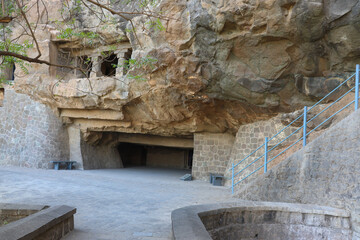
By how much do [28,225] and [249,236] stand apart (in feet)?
10.9

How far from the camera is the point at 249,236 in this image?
4590 mm

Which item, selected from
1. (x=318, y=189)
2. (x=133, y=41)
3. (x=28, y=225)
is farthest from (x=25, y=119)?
(x=318, y=189)

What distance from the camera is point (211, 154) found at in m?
11.8

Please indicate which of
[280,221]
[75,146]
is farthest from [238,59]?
[75,146]

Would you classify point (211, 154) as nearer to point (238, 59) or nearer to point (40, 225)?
point (238, 59)

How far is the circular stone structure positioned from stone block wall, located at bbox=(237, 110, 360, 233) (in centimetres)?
27

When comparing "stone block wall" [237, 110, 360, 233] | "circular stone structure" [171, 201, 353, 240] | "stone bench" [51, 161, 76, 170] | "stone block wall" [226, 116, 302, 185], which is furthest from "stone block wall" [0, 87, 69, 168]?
"circular stone structure" [171, 201, 353, 240]

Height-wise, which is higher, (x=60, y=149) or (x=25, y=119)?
(x=25, y=119)

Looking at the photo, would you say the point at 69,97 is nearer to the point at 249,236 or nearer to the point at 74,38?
the point at 74,38

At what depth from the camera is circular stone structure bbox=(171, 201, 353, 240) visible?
4.41 m

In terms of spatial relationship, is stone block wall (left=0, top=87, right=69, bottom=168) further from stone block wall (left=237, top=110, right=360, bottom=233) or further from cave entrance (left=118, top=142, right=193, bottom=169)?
stone block wall (left=237, top=110, right=360, bottom=233)

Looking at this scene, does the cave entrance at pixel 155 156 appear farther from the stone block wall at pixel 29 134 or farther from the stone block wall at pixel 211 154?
the stone block wall at pixel 211 154

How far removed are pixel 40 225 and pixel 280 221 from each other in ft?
12.1

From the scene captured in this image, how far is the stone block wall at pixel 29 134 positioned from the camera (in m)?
13.1
